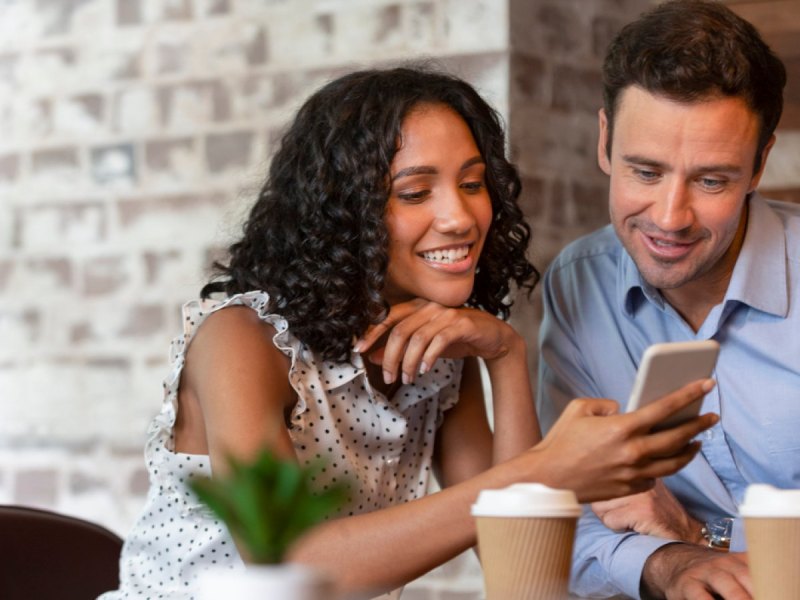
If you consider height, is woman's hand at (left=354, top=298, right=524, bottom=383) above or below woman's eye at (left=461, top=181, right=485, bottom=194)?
below

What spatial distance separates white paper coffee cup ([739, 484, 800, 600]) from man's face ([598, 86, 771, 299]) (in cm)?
90

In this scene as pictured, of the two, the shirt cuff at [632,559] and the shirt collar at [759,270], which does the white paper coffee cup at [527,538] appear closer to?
the shirt cuff at [632,559]

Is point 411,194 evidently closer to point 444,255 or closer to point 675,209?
point 444,255

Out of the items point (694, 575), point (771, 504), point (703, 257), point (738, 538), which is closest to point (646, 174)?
point (703, 257)

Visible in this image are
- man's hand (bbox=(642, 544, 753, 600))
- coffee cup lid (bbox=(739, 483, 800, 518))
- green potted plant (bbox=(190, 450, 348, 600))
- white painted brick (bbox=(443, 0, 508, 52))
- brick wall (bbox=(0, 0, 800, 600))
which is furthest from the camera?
brick wall (bbox=(0, 0, 800, 600))

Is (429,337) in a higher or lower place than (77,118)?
lower

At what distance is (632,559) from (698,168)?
618mm

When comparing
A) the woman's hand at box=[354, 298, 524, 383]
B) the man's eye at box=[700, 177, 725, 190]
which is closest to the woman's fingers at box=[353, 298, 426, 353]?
the woman's hand at box=[354, 298, 524, 383]

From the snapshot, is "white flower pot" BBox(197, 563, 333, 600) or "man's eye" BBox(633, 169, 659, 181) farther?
"man's eye" BBox(633, 169, 659, 181)

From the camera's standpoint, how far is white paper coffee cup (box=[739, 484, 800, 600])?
103 centimetres

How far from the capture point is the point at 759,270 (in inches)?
78.2

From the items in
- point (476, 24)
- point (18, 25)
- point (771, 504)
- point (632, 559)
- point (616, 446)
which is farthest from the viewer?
point (18, 25)

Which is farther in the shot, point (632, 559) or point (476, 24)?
point (476, 24)

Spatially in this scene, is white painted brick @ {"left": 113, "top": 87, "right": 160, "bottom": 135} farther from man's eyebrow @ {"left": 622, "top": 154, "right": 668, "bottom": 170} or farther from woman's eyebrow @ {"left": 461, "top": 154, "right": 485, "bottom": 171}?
man's eyebrow @ {"left": 622, "top": 154, "right": 668, "bottom": 170}
